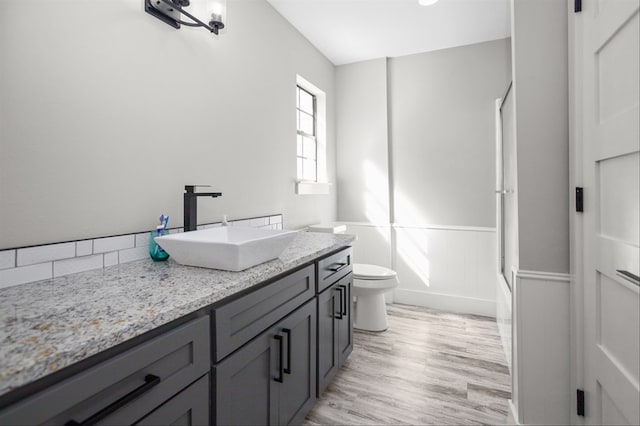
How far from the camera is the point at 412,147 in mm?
3326

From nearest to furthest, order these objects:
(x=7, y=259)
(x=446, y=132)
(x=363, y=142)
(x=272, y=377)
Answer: (x=7, y=259), (x=272, y=377), (x=446, y=132), (x=363, y=142)

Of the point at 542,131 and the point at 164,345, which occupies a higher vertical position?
the point at 542,131

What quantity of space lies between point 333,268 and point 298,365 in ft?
1.85

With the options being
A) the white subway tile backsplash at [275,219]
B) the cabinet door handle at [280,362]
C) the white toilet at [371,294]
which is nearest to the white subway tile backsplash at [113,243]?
the cabinet door handle at [280,362]

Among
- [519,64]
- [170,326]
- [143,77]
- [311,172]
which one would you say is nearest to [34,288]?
[170,326]

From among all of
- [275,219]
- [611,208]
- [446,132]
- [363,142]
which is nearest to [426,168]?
[446,132]

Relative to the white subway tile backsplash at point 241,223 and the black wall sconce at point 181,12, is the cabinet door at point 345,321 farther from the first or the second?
the black wall sconce at point 181,12

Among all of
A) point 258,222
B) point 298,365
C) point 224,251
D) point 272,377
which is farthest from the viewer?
point 258,222

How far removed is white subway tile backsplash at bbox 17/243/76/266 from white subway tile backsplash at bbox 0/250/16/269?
0.6 inches

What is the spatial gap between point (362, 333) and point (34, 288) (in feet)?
7.29

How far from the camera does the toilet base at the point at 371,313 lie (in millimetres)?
2715

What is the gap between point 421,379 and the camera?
6.64 ft

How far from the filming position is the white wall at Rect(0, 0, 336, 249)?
1.05 m

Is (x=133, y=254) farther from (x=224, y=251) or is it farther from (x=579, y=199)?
(x=579, y=199)
